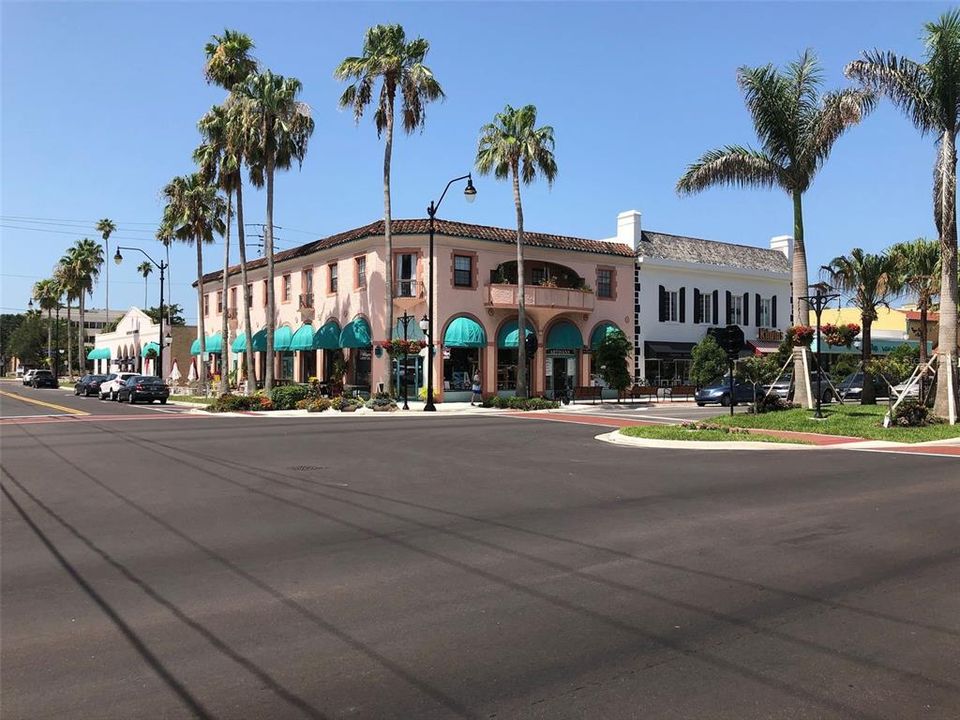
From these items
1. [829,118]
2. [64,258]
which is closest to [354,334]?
[829,118]

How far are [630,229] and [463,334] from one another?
47.4 feet

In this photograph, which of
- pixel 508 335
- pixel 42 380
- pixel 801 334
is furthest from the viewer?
pixel 42 380

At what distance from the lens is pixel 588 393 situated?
4216 cm

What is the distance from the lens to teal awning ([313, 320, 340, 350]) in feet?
132

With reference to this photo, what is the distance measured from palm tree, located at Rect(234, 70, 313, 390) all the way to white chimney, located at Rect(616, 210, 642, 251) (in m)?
20.1

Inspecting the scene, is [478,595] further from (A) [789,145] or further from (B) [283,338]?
(B) [283,338]

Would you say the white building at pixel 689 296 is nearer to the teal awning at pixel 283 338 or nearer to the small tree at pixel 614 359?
the small tree at pixel 614 359

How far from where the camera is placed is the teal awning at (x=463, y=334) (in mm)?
37750

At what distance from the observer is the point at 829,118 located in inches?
923

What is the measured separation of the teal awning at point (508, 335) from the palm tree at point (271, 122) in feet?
40.0

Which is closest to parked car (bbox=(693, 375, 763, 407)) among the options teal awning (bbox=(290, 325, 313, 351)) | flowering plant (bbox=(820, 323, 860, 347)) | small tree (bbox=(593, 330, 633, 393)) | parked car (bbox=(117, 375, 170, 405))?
small tree (bbox=(593, 330, 633, 393))

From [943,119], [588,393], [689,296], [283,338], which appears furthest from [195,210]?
[943,119]

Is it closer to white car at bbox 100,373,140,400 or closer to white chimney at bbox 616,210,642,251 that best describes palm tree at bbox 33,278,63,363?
white car at bbox 100,373,140,400

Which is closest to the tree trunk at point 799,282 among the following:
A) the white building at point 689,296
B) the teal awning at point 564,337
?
the teal awning at point 564,337
